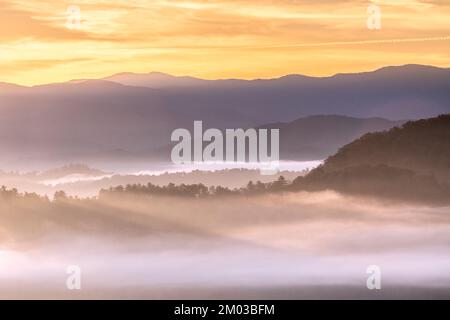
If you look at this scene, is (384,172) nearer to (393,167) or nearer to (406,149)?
(393,167)

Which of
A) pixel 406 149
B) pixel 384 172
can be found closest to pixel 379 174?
pixel 384 172

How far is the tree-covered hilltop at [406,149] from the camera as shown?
1964cm

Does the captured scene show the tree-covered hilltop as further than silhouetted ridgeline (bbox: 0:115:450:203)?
Yes

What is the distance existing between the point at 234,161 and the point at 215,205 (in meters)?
1.27

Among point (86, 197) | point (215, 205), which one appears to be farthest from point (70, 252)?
point (215, 205)

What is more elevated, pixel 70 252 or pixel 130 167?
pixel 130 167

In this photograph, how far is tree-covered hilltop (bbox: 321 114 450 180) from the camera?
19.6 metres

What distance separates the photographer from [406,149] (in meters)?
21.8

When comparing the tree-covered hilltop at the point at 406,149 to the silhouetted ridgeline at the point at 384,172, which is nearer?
the silhouetted ridgeline at the point at 384,172

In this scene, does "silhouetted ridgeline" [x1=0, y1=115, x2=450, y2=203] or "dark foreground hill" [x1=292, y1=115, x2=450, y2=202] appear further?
"dark foreground hill" [x1=292, y1=115, x2=450, y2=202]

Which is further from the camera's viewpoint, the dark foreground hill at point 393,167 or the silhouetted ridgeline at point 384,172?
the dark foreground hill at point 393,167

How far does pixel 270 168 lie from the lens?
18.6 metres
